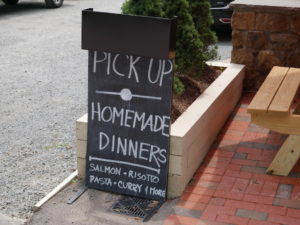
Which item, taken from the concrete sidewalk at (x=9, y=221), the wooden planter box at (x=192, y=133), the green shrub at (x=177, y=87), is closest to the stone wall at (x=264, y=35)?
the wooden planter box at (x=192, y=133)

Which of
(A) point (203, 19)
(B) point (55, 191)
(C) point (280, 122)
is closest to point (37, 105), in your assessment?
(A) point (203, 19)

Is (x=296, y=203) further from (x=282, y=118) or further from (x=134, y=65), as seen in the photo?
(x=134, y=65)

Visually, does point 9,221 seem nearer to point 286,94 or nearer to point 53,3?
point 286,94

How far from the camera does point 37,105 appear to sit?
663cm

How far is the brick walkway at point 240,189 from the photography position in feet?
12.8

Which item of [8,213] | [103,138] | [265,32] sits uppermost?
[265,32]

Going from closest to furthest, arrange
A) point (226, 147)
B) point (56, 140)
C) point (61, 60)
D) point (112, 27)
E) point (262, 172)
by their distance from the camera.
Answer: point (112, 27)
point (262, 172)
point (226, 147)
point (56, 140)
point (61, 60)

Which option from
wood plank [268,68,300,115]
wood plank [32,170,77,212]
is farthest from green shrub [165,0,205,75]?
wood plank [32,170,77,212]

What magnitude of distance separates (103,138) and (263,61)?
2796mm

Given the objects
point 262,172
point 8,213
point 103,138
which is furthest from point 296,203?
point 8,213

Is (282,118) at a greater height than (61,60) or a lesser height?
greater

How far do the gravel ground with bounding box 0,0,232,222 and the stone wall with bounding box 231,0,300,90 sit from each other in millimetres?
1972

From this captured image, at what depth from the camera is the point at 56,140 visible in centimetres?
550

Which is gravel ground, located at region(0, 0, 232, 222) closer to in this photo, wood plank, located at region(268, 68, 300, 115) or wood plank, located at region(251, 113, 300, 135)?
wood plank, located at region(251, 113, 300, 135)
